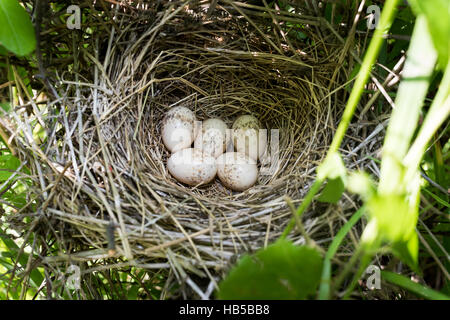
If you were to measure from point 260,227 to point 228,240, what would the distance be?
10 cm

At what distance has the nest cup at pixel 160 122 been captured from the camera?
0.94 m

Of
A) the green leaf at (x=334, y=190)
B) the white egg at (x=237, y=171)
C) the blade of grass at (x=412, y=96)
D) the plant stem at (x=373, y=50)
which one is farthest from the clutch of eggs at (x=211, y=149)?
the blade of grass at (x=412, y=96)

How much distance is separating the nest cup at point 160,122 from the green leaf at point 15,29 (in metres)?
0.18

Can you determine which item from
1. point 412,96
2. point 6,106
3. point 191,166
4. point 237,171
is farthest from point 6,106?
point 412,96

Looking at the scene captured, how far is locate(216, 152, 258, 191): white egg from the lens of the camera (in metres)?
1.33

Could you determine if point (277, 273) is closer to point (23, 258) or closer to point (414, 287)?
point (414, 287)

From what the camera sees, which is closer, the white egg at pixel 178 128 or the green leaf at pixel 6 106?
the green leaf at pixel 6 106

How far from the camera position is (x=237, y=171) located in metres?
1.33

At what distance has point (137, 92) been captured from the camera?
1241 mm

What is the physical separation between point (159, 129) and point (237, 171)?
0.36 meters

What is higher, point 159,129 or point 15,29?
point 15,29

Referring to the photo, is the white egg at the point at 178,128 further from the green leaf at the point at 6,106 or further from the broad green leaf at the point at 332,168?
the broad green leaf at the point at 332,168

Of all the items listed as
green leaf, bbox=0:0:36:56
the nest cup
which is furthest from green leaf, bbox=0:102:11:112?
green leaf, bbox=0:0:36:56

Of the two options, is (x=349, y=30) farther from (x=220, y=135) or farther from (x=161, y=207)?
(x=161, y=207)
